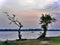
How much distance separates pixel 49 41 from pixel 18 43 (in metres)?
5.90

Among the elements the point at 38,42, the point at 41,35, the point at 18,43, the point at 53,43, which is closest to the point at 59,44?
the point at 53,43

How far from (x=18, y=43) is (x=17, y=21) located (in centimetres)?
819

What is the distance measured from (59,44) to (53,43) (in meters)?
1.22

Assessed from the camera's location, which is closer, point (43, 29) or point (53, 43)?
point (53, 43)

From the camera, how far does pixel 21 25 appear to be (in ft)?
153

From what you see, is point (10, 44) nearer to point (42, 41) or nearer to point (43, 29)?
point (42, 41)

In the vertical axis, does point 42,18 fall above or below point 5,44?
above

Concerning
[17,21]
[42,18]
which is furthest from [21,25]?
[42,18]

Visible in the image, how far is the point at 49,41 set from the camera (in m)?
42.2

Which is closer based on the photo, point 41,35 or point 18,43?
point 18,43

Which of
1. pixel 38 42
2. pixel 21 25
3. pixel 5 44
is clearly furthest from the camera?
pixel 21 25

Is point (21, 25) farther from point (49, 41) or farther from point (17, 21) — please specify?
point (49, 41)

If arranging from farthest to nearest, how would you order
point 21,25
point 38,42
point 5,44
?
point 21,25, point 38,42, point 5,44

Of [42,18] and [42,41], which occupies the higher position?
[42,18]
